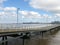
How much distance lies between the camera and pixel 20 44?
26109 millimetres

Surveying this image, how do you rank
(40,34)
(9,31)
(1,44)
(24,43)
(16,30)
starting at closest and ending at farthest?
(9,31) → (16,30) → (1,44) → (24,43) → (40,34)

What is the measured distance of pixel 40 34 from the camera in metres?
41.1

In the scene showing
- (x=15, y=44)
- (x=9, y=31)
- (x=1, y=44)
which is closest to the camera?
(x=9, y=31)

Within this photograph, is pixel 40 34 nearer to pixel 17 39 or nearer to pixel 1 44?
pixel 17 39

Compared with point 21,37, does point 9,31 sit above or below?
above

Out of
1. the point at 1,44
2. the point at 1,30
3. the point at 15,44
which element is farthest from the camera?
the point at 15,44

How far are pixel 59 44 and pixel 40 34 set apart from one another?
13.5 meters

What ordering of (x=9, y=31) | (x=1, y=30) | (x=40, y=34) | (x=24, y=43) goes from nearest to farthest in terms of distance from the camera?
(x=1, y=30), (x=9, y=31), (x=24, y=43), (x=40, y=34)

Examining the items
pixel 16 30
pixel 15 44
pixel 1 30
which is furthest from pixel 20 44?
pixel 1 30

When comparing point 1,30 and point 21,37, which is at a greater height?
point 1,30

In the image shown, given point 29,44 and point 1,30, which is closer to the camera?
point 1,30

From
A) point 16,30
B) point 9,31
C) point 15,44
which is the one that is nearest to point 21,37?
point 15,44

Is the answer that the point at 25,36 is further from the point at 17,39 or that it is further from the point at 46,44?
the point at 46,44

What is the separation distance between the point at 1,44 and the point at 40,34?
22.0 metres
